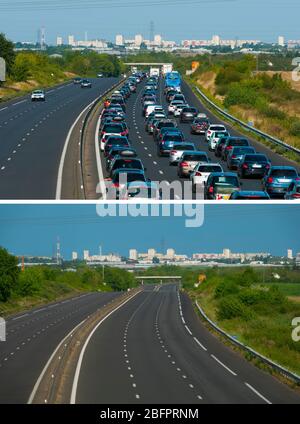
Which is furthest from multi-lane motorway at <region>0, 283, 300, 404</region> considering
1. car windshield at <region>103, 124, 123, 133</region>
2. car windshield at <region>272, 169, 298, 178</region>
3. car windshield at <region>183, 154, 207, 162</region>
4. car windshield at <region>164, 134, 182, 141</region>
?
car windshield at <region>103, 124, 123, 133</region>

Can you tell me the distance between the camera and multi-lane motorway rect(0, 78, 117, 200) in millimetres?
46884

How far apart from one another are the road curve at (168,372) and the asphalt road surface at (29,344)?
155 centimetres

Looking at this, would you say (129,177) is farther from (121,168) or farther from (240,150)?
Result: (240,150)

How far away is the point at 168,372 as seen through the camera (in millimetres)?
36500

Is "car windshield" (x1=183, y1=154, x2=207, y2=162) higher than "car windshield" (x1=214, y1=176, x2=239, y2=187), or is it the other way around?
"car windshield" (x1=183, y1=154, x2=207, y2=162)

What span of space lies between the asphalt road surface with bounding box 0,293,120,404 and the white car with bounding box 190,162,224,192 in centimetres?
901

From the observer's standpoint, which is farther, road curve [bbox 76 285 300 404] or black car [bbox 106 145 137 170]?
black car [bbox 106 145 137 170]

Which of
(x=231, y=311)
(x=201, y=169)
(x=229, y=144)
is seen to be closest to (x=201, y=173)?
(x=201, y=169)

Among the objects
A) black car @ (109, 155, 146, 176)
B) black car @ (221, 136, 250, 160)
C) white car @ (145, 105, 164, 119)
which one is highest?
white car @ (145, 105, 164, 119)

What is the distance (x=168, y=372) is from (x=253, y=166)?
18018 mm

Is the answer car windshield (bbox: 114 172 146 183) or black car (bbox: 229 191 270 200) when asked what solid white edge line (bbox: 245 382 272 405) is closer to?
black car (bbox: 229 191 270 200)

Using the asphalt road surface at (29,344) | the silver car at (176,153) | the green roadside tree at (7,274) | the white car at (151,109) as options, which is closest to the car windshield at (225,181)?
the asphalt road surface at (29,344)
